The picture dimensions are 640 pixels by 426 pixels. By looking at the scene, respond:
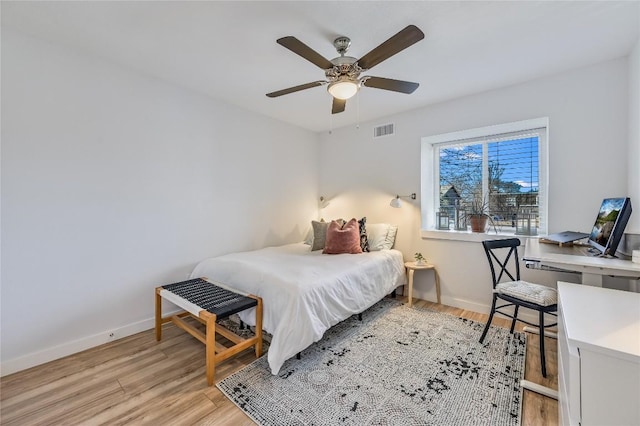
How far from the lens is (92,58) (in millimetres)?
2305

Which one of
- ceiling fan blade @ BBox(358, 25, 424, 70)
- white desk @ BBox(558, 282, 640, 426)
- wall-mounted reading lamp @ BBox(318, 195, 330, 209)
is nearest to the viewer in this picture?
white desk @ BBox(558, 282, 640, 426)

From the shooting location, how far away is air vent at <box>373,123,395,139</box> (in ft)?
12.2

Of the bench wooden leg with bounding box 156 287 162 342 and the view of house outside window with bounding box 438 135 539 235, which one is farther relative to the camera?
the view of house outside window with bounding box 438 135 539 235

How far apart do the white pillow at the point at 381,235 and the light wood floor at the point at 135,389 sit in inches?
65.6

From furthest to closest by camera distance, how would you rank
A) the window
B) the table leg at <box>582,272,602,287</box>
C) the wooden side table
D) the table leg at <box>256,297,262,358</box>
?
the wooden side table
the window
the table leg at <box>256,297,262,358</box>
the table leg at <box>582,272,602,287</box>

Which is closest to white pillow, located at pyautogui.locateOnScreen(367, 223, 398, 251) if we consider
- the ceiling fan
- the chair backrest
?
the chair backrest

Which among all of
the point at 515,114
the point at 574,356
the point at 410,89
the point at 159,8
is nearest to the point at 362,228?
the point at 410,89

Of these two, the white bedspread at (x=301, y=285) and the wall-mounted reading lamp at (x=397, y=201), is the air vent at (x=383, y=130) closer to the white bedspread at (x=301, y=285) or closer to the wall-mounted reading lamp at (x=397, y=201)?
the wall-mounted reading lamp at (x=397, y=201)

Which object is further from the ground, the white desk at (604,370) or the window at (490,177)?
the window at (490,177)

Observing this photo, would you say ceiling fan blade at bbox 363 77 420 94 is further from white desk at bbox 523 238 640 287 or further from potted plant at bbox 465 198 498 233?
potted plant at bbox 465 198 498 233

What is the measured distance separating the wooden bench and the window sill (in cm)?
228

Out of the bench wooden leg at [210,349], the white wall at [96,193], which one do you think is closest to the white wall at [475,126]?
the white wall at [96,193]

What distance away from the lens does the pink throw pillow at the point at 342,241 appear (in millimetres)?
3197

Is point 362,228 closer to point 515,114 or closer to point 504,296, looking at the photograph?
point 504,296
